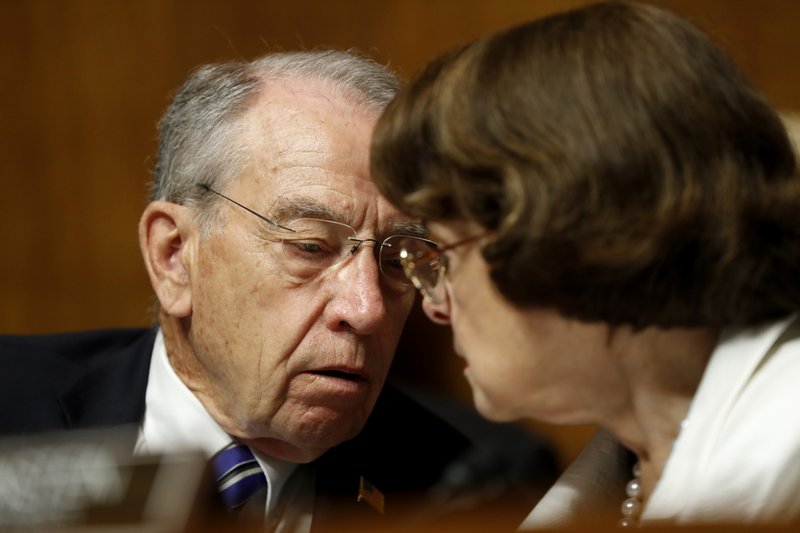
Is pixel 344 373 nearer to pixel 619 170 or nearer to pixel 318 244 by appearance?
pixel 318 244

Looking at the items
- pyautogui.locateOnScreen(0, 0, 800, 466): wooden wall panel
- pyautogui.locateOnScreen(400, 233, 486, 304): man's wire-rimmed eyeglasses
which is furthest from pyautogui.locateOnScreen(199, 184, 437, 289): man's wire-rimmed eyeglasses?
pyautogui.locateOnScreen(0, 0, 800, 466): wooden wall panel

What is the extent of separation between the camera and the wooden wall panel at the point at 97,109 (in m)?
3.24

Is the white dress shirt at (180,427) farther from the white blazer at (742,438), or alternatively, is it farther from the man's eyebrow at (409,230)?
the white blazer at (742,438)

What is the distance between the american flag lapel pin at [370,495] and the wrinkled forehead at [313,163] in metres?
0.53

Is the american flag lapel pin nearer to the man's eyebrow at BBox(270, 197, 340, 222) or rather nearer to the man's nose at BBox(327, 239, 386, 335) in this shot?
the man's nose at BBox(327, 239, 386, 335)

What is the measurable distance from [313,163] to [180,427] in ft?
1.89

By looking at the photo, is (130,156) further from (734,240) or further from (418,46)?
(734,240)

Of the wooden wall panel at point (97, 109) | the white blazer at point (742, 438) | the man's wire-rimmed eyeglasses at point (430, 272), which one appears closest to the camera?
the white blazer at point (742, 438)

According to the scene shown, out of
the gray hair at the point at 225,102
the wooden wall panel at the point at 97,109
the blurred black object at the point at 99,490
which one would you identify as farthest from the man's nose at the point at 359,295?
the wooden wall panel at the point at 97,109

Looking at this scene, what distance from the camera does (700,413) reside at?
1184mm

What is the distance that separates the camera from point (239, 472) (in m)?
1.93

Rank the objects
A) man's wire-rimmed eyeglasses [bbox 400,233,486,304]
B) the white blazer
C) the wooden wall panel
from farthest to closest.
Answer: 1. the wooden wall panel
2. man's wire-rimmed eyeglasses [bbox 400,233,486,304]
3. the white blazer

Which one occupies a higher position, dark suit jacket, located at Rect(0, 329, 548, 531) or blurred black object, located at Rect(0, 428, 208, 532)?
blurred black object, located at Rect(0, 428, 208, 532)

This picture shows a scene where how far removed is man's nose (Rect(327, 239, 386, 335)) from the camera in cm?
179
